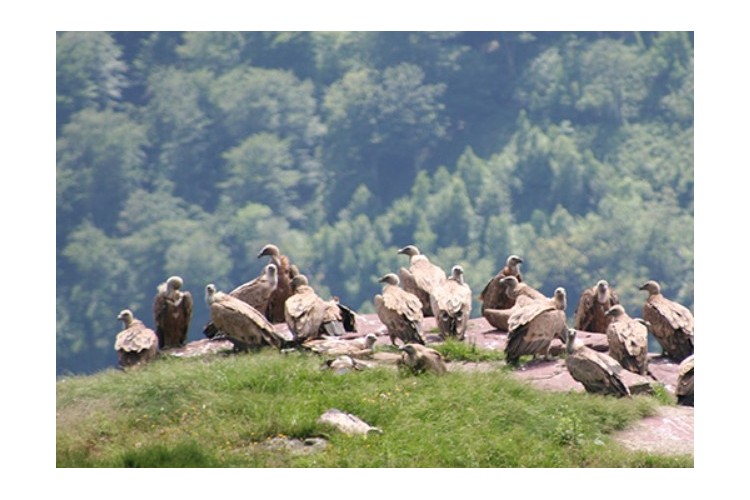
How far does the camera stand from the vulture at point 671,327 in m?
24.3

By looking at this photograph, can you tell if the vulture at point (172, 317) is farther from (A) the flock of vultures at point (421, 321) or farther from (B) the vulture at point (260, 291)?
(B) the vulture at point (260, 291)

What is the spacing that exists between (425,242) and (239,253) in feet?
35.1

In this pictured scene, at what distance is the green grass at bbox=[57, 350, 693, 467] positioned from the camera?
2016 centimetres

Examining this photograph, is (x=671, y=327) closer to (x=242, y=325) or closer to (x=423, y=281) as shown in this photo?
(x=423, y=281)

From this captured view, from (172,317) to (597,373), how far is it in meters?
5.68

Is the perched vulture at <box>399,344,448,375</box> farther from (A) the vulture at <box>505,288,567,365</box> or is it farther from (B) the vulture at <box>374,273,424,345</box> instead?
(B) the vulture at <box>374,273,424,345</box>

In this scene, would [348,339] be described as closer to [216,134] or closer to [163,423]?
[163,423]

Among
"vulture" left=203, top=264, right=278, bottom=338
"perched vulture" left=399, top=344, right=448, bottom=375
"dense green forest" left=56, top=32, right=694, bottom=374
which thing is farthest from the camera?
"dense green forest" left=56, top=32, right=694, bottom=374

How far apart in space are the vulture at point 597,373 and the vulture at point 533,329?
Result: 37.8 inches

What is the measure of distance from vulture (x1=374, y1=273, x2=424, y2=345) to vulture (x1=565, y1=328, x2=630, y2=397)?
2.39 metres

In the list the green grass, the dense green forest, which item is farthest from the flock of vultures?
the dense green forest

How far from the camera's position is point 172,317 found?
24.6m

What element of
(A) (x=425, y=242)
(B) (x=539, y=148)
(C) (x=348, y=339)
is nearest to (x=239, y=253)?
(A) (x=425, y=242)

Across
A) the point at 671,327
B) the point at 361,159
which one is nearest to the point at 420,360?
the point at 671,327
